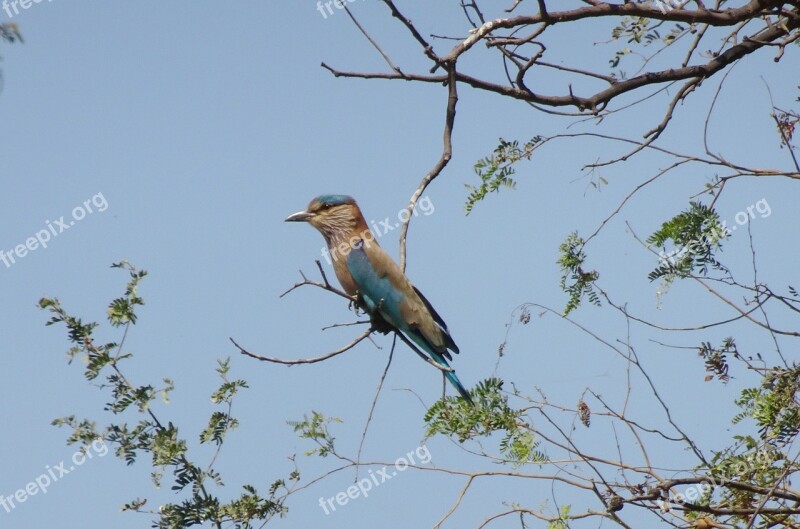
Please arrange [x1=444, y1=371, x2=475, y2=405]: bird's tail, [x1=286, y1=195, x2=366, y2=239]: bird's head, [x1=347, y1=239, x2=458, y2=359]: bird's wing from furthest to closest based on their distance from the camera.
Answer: [x1=286, y1=195, x2=366, y2=239]: bird's head, [x1=347, y1=239, x2=458, y2=359]: bird's wing, [x1=444, y1=371, x2=475, y2=405]: bird's tail

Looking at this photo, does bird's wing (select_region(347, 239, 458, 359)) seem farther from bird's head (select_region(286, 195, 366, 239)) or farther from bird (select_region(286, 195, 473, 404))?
bird's head (select_region(286, 195, 366, 239))

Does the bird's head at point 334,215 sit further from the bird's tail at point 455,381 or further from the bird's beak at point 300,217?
the bird's tail at point 455,381

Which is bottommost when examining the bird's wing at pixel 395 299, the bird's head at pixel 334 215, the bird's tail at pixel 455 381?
the bird's tail at pixel 455 381

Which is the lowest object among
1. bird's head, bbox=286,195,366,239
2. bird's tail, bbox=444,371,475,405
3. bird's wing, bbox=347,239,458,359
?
bird's tail, bbox=444,371,475,405

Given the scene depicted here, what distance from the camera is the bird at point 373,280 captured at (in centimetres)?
564

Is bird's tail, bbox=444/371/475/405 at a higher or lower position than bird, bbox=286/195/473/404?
lower

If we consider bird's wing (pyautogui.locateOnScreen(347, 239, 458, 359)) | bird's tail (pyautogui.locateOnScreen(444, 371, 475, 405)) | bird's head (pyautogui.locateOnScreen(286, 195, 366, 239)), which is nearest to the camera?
bird's tail (pyautogui.locateOnScreen(444, 371, 475, 405))

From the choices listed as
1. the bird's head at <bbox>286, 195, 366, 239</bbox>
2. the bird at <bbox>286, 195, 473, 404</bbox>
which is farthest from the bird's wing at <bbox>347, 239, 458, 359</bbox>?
the bird's head at <bbox>286, 195, 366, 239</bbox>

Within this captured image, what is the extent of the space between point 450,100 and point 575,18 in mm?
674

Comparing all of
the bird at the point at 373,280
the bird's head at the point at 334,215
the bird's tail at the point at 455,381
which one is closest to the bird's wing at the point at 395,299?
the bird at the point at 373,280

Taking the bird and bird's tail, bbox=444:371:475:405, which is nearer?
bird's tail, bbox=444:371:475:405

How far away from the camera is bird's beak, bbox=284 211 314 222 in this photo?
6211 mm

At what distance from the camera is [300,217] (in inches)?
246

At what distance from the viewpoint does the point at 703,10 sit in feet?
14.1
